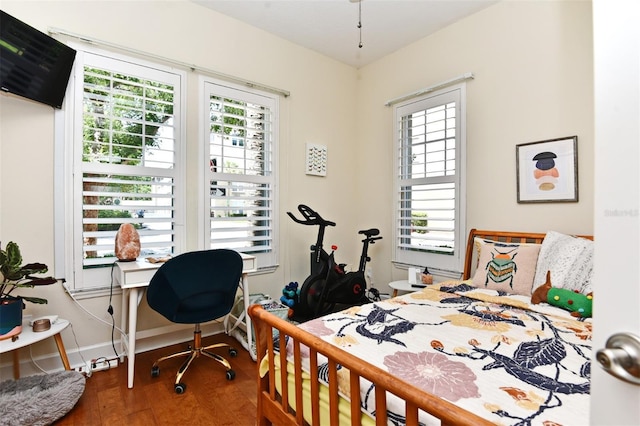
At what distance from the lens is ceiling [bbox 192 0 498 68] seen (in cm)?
288

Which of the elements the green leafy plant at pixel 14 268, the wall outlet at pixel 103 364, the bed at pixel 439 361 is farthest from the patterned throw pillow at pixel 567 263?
the green leafy plant at pixel 14 268

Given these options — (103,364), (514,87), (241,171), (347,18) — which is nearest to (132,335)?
(103,364)

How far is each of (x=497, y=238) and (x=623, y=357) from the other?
2.59 m

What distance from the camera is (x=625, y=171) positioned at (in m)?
0.46

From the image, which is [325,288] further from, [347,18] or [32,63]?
[32,63]

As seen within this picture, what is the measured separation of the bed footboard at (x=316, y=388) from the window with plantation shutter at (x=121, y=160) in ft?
5.59

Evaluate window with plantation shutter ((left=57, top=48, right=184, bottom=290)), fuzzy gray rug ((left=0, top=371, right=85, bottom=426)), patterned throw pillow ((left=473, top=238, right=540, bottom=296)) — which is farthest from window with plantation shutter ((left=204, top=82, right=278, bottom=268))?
patterned throw pillow ((left=473, top=238, right=540, bottom=296))

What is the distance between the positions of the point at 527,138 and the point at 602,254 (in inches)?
103

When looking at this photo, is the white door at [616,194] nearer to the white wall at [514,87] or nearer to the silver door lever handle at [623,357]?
the silver door lever handle at [623,357]

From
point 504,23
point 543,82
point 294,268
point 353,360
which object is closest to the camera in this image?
point 353,360

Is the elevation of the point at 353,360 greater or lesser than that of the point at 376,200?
lesser

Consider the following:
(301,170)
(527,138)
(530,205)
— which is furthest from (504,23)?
(301,170)

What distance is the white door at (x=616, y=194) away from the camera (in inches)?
17.7

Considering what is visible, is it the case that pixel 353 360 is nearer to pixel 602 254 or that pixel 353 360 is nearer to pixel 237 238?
pixel 602 254
